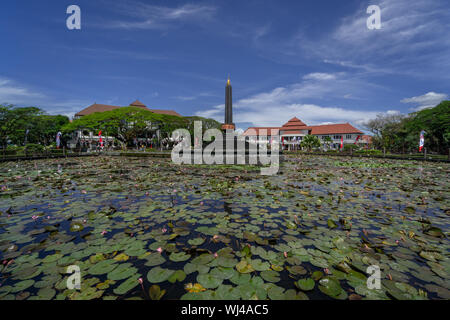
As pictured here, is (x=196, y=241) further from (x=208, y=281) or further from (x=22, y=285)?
(x=22, y=285)

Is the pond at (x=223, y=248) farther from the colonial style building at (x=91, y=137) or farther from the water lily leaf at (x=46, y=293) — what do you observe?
the colonial style building at (x=91, y=137)

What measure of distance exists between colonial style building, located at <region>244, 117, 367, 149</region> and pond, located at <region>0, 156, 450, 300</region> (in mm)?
43462

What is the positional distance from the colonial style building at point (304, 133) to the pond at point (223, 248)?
43.5 meters

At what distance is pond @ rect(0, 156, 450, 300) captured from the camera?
177 centimetres

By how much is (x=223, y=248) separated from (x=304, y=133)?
57.5m

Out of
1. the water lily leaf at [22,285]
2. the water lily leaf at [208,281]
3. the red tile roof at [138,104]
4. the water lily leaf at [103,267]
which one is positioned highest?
the red tile roof at [138,104]

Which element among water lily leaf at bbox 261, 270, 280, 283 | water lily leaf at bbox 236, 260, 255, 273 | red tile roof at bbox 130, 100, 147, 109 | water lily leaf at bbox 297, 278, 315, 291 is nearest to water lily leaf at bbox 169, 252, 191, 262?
A: water lily leaf at bbox 236, 260, 255, 273

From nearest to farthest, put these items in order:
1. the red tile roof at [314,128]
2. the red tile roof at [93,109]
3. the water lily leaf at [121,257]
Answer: the water lily leaf at [121,257]
the red tile roof at [314,128]
the red tile roof at [93,109]

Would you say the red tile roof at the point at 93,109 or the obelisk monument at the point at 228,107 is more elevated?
the red tile roof at the point at 93,109

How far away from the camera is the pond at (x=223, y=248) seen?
177 cm

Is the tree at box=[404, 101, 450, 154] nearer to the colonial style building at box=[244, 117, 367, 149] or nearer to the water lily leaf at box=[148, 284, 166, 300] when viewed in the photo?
the colonial style building at box=[244, 117, 367, 149]

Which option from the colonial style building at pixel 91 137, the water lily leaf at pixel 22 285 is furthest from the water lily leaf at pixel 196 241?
the colonial style building at pixel 91 137

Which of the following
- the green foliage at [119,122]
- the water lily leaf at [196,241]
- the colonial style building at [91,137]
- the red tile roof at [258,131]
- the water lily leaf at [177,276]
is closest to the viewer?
the water lily leaf at [177,276]
